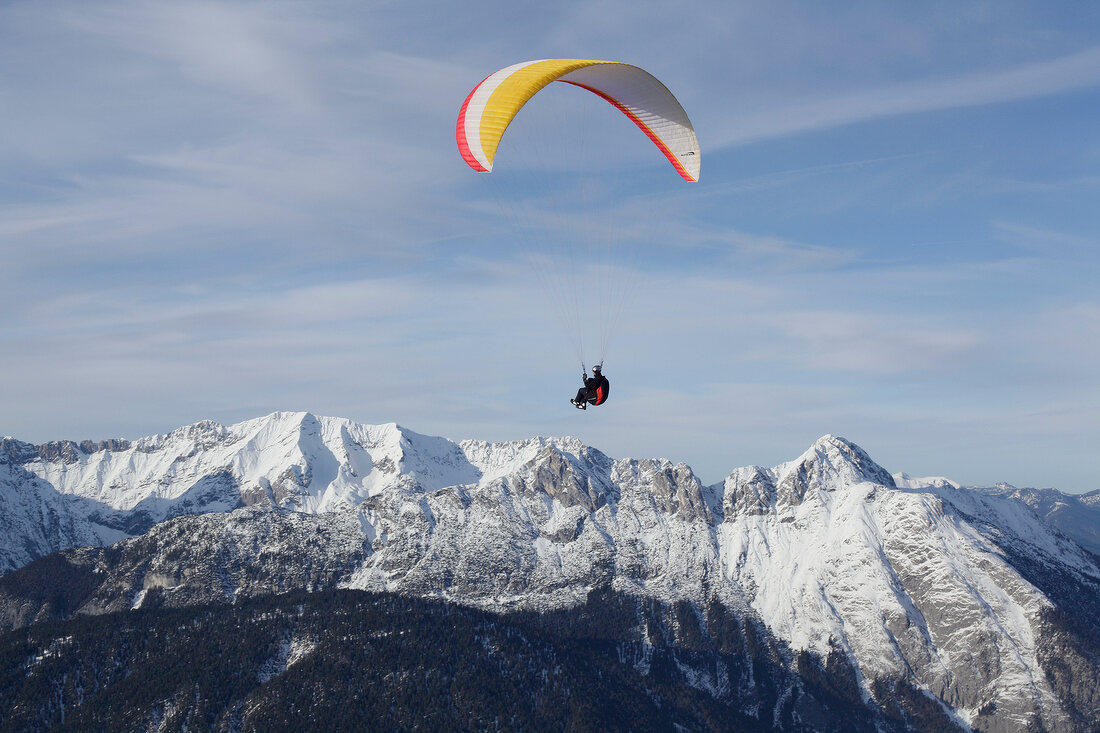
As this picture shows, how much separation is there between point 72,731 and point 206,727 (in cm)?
2690

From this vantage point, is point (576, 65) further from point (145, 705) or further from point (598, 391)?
point (145, 705)

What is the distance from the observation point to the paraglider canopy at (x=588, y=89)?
61750 millimetres

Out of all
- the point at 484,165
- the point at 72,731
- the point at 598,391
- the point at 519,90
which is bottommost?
the point at 72,731

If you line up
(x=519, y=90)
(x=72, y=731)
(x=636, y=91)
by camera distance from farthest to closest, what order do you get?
(x=72, y=731) < (x=636, y=91) < (x=519, y=90)

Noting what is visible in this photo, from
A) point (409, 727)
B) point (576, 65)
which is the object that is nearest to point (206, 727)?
point (409, 727)

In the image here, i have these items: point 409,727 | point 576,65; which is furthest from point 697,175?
point 409,727

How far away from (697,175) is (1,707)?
198 metres

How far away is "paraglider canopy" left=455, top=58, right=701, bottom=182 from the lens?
61750 millimetres

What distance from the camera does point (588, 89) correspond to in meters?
67.4

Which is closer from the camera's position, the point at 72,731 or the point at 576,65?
the point at 576,65

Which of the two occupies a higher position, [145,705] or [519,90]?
[519,90]

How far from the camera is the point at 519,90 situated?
203 feet

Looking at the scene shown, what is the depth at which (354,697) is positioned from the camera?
19688 cm

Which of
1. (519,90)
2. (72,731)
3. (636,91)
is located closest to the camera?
(519,90)
